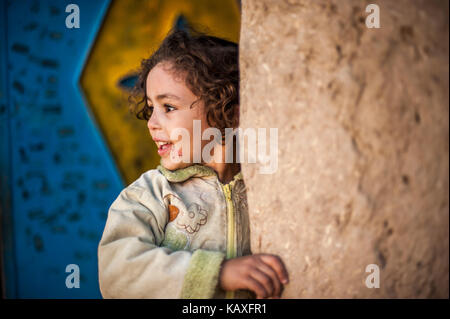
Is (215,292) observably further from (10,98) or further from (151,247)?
(10,98)

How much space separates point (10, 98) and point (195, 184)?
2.09 m

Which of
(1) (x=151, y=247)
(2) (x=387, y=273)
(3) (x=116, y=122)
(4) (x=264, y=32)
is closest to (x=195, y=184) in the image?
(1) (x=151, y=247)

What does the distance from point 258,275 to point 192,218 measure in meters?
0.34

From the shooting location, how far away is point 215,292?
949 millimetres

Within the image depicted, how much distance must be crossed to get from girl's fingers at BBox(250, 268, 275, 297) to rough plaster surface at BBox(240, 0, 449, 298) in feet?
0.22

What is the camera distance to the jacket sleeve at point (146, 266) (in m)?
0.93

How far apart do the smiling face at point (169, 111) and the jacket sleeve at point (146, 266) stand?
0.31 meters

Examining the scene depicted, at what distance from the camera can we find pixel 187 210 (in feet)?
3.80

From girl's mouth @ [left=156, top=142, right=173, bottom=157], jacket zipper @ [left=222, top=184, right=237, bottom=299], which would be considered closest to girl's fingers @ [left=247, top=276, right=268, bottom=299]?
jacket zipper @ [left=222, top=184, right=237, bottom=299]
